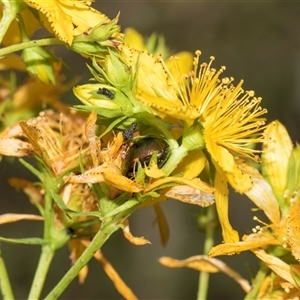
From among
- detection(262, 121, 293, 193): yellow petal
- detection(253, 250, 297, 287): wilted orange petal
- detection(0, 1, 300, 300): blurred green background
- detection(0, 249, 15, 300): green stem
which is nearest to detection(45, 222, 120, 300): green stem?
detection(0, 249, 15, 300): green stem

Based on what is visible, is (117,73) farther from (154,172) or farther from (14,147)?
(14,147)

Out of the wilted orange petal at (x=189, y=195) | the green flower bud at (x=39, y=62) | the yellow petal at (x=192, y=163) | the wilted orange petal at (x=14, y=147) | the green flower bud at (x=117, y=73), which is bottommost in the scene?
the wilted orange petal at (x=189, y=195)

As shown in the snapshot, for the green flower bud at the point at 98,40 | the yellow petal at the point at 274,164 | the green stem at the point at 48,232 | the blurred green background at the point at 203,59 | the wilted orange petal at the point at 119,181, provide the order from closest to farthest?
the wilted orange petal at the point at 119,181 < the green flower bud at the point at 98,40 < the green stem at the point at 48,232 < the yellow petal at the point at 274,164 < the blurred green background at the point at 203,59

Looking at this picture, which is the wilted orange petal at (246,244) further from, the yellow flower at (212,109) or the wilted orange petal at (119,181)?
the wilted orange petal at (119,181)

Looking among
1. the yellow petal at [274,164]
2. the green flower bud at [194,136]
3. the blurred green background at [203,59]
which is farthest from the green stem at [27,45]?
the blurred green background at [203,59]

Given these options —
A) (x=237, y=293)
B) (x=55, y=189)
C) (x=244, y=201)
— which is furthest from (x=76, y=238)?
(x=244, y=201)

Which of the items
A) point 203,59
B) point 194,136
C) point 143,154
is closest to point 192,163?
point 194,136

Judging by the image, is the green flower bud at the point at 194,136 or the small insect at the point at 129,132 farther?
the green flower bud at the point at 194,136

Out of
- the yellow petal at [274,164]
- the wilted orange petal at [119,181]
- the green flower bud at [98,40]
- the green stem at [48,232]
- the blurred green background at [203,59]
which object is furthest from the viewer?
the blurred green background at [203,59]
